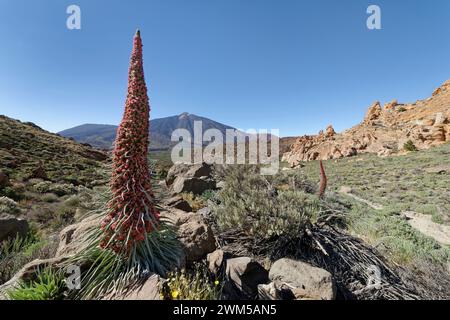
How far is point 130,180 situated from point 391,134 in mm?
48338

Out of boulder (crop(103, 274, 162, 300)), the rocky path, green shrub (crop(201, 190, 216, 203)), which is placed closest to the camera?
boulder (crop(103, 274, 162, 300))

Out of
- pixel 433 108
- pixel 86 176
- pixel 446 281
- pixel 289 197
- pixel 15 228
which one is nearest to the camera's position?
pixel 446 281

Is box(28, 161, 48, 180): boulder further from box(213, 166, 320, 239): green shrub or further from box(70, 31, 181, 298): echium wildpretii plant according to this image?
box(70, 31, 181, 298): echium wildpretii plant

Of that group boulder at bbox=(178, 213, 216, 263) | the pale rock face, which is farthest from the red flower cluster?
the pale rock face

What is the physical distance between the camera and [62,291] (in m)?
2.24

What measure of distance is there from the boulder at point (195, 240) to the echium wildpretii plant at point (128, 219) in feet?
1.97

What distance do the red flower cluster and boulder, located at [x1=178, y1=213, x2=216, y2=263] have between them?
80 centimetres

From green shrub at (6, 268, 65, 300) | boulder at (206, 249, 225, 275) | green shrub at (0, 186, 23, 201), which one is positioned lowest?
green shrub at (0, 186, 23, 201)

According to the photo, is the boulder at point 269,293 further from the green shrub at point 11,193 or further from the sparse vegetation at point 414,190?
the green shrub at point 11,193

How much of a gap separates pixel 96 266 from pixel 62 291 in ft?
1.12

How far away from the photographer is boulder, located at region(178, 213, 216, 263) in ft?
9.78

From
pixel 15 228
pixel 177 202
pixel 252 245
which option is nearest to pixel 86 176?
pixel 15 228

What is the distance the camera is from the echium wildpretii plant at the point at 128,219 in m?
2.21
